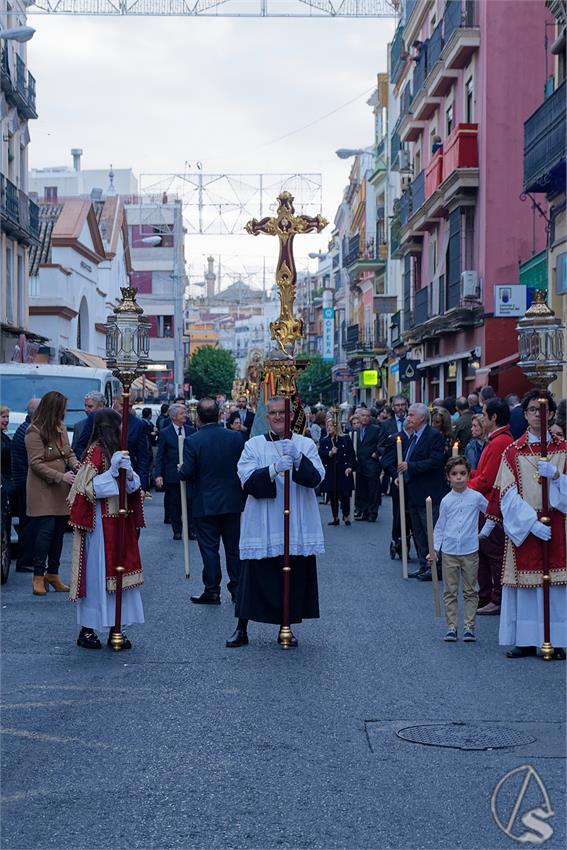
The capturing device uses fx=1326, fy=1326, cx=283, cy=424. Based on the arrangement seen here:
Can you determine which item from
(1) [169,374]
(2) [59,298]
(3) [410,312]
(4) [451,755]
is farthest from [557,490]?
(1) [169,374]

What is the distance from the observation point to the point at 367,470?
2122 centimetres

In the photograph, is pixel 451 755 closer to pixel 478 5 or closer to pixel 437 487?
pixel 437 487

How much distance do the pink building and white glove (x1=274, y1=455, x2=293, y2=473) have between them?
18083 millimetres

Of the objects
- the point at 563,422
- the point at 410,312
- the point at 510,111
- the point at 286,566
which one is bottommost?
the point at 286,566

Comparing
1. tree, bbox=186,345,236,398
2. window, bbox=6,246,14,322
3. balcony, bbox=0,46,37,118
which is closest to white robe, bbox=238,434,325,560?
balcony, bbox=0,46,37,118

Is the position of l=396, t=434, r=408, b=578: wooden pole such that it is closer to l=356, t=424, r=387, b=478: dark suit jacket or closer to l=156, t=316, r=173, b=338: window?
l=356, t=424, r=387, b=478: dark suit jacket

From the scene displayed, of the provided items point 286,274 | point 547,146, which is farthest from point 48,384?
point 286,274

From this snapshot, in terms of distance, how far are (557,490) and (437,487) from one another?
4.85 meters

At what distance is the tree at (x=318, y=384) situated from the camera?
87750mm

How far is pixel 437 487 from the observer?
559 inches

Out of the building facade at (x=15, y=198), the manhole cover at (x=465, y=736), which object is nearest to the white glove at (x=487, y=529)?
the manhole cover at (x=465, y=736)

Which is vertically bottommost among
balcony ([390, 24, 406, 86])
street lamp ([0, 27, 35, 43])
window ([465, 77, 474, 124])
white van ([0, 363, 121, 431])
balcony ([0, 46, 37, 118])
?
white van ([0, 363, 121, 431])

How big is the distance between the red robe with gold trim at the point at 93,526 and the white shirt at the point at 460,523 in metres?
2.40

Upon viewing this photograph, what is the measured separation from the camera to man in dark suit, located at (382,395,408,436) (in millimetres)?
19469
